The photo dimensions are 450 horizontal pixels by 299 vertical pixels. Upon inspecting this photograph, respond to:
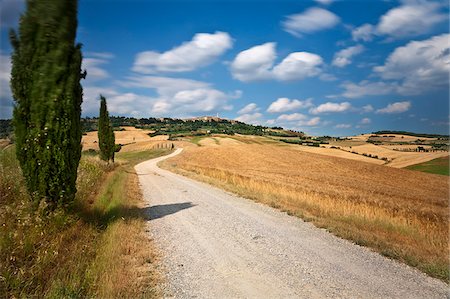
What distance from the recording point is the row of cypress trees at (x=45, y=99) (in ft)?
28.0

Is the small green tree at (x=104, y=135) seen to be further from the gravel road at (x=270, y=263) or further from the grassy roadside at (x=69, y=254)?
the grassy roadside at (x=69, y=254)

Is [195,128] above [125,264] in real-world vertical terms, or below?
above

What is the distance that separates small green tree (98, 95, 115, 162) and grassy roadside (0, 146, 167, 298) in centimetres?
2839

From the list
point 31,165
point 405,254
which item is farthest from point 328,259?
point 31,165

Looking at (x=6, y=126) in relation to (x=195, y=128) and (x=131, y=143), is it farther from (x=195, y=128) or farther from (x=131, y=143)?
(x=195, y=128)

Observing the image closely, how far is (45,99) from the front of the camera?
28.3 ft

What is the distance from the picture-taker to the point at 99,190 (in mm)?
17391

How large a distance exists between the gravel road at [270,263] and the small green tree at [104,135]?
28180mm

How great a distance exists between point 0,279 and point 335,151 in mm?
87898

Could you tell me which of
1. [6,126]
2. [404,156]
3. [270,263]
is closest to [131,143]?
[404,156]

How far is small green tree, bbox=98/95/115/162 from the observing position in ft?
124

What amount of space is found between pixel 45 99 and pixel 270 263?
732cm

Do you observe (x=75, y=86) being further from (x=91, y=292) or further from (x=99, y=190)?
(x=99, y=190)

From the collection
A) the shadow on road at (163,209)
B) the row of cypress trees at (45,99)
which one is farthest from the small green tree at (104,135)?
the row of cypress trees at (45,99)
